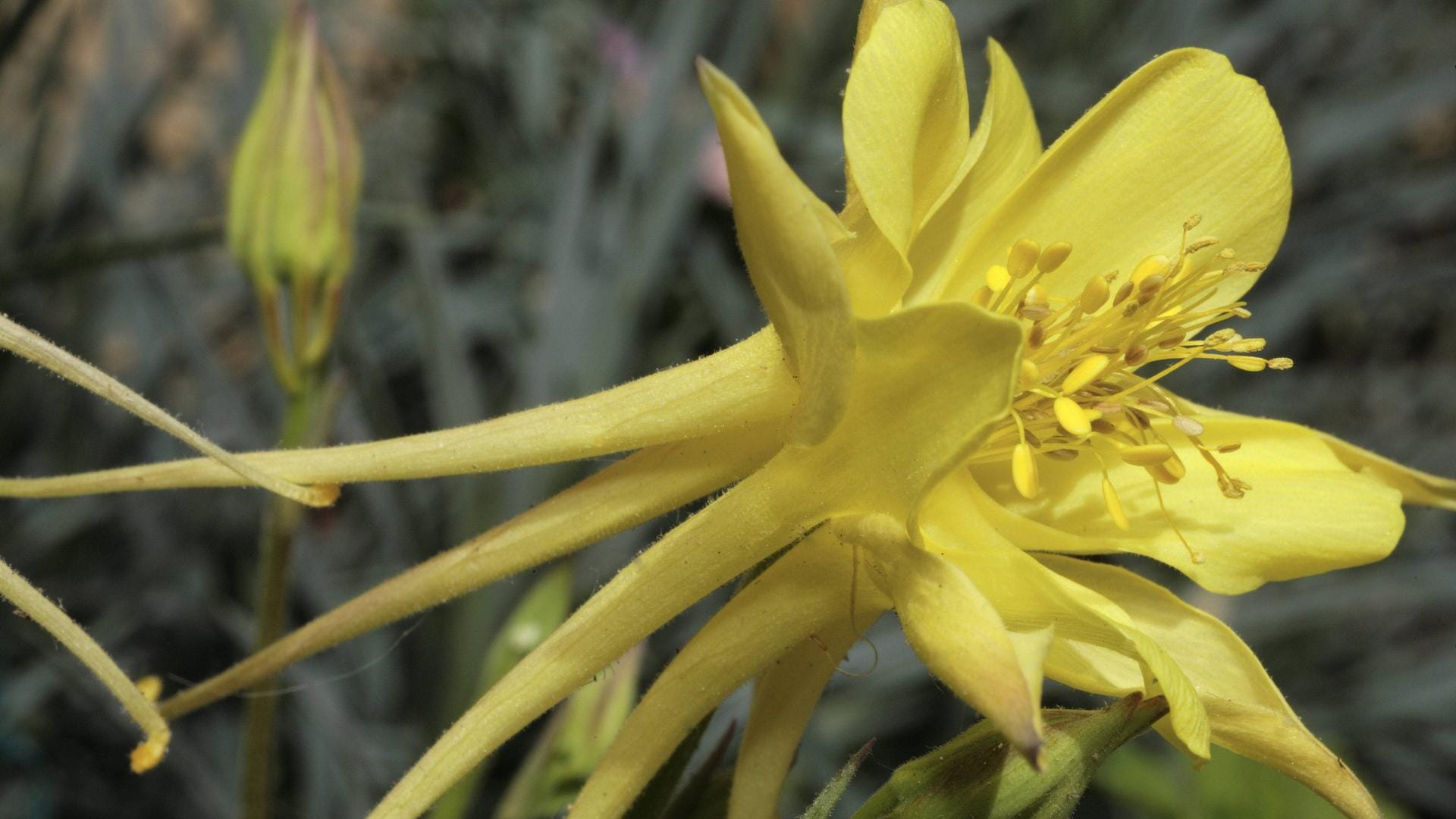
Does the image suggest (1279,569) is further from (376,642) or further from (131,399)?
(376,642)

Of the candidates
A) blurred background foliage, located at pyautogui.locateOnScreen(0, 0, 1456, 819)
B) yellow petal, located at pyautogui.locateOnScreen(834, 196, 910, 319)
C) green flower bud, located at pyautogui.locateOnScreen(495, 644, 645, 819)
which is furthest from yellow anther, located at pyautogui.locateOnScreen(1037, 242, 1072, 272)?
blurred background foliage, located at pyautogui.locateOnScreen(0, 0, 1456, 819)

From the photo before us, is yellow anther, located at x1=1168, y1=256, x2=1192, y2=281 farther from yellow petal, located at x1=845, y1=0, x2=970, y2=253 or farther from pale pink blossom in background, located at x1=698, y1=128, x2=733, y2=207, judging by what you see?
pale pink blossom in background, located at x1=698, y1=128, x2=733, y2=207

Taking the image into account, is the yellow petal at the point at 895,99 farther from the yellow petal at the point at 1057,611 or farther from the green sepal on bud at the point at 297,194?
the green sepal on bud at the point at 297,194

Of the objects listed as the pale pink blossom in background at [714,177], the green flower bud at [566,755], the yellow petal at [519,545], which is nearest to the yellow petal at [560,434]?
the yellow petal at [519,545]

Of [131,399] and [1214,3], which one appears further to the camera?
[1214,3]

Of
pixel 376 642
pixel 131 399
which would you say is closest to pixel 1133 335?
pixel 131 399

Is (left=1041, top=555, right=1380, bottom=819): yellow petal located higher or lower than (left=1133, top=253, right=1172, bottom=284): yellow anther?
lower
